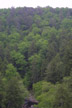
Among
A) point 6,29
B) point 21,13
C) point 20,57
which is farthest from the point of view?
point 21,13

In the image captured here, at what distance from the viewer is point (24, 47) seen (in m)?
43.7

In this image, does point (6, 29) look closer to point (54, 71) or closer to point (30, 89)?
point (30, 89)

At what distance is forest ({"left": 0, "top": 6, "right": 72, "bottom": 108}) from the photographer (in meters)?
19.1

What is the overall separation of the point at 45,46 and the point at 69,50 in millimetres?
15020

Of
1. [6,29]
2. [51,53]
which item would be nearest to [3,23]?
[6,29]

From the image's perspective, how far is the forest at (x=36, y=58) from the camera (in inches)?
753

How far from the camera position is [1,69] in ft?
104

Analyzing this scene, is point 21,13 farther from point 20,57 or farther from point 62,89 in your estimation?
point 62,89

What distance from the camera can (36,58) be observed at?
3684 centimetres

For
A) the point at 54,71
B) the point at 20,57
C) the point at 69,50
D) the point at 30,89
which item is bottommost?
the point at 30,89

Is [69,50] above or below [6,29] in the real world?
above

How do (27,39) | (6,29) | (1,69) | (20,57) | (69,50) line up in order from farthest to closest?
1. (6,29)
2. (27,39)
3. (20,57)
4. (1,69)
5. (69,50)

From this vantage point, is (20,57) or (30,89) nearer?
(30,89)

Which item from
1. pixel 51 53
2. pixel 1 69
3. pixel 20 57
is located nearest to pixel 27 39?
pixel 20 57
